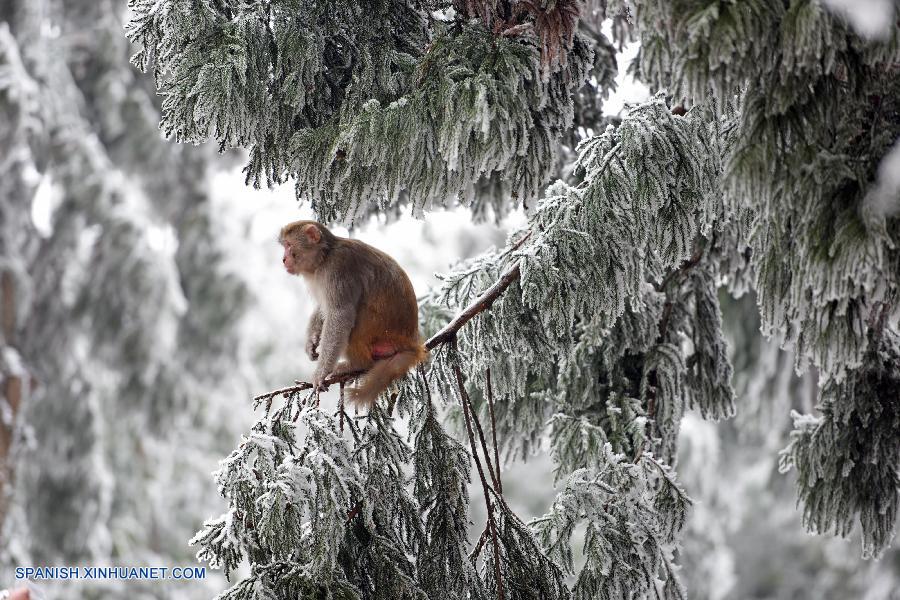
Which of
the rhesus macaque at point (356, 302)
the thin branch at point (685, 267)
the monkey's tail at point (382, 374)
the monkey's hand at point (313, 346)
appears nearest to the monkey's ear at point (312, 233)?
the rhesus macaque at point (356, 302)

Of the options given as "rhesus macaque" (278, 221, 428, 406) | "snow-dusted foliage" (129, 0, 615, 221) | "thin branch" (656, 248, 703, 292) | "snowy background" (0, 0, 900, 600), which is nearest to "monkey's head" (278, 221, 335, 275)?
"rhesus macaque" (278, 221, 428, 406)

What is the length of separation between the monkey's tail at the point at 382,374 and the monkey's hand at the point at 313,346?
408 millimetres

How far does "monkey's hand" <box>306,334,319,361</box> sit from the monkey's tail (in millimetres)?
408

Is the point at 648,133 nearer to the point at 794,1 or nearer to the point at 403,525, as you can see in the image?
the point at 794,1

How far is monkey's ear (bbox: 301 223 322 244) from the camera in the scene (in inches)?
127

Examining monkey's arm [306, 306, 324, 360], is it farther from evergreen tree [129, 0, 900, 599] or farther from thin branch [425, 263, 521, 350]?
thin branch [425, 263, 521, 350]

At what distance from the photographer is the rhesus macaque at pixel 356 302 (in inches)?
121

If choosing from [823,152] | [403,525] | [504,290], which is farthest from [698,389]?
[823,152]

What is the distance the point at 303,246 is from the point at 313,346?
1.24ft

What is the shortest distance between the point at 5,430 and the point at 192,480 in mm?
2748

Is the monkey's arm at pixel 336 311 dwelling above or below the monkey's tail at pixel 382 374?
above

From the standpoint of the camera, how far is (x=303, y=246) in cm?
326

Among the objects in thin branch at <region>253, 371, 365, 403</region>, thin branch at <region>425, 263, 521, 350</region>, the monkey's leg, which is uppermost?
the monkey's leg

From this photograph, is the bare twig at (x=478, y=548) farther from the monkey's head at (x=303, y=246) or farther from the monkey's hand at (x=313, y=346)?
the monkey's head at (x=303, y=246)
